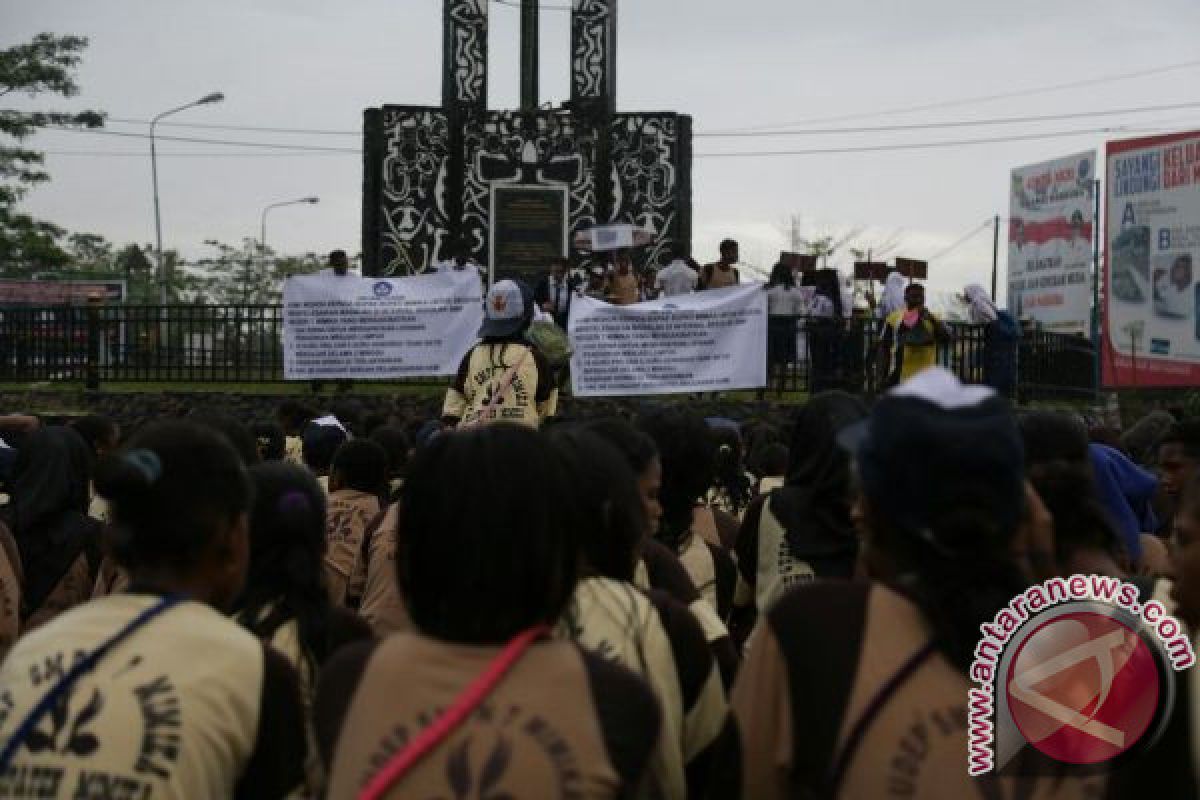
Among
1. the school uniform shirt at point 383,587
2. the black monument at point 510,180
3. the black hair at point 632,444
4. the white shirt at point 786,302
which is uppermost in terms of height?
the black monument at point 510,180

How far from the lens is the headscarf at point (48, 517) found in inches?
230

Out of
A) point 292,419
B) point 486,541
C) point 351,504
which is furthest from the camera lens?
point 292,419

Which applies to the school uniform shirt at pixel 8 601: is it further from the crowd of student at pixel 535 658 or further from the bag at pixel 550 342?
the bag at pixel 550 342

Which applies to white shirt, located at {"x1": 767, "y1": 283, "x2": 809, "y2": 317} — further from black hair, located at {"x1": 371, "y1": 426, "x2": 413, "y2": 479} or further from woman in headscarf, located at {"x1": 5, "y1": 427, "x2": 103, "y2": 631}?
woman in headscarf, located at {"x1": 5, "y1": 427, "x2": 103, "y2": 631}

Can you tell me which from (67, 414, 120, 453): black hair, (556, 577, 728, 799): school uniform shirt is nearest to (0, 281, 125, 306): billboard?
(67, 414, 120, 453): black hair

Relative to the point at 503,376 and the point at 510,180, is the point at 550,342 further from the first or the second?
the point at 510,180

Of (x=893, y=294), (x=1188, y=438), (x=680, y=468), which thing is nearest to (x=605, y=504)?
(x=680, y=468)

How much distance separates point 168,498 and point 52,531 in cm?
307

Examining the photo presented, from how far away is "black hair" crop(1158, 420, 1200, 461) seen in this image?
20.4 ft

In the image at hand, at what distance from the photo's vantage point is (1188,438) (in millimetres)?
6258

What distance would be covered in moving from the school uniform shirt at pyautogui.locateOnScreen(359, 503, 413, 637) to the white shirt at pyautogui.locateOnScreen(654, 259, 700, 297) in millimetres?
14176

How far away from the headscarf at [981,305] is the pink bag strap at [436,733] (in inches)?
A: 624

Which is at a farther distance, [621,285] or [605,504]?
[621,285]

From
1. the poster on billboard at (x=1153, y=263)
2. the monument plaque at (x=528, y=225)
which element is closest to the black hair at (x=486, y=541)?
the monument plaque at (x=528, y=225)
